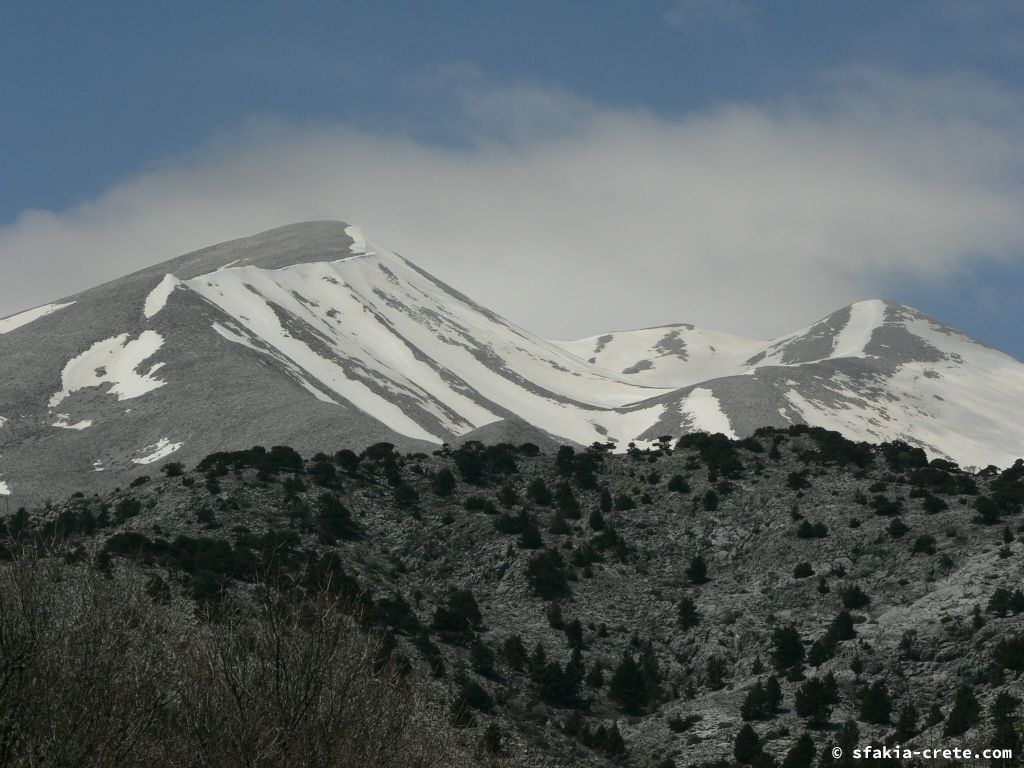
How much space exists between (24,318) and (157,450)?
7237cm

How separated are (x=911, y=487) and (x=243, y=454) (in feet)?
116

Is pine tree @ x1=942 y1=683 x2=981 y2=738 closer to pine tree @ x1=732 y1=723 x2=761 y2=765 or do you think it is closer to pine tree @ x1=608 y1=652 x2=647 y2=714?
pine tree @ x1=732 y1=723 x2=761 y2=765

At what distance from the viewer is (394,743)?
93.8ft

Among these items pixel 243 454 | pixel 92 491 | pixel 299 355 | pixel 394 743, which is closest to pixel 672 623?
pixel 243 454

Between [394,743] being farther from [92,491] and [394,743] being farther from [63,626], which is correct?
[92,491]

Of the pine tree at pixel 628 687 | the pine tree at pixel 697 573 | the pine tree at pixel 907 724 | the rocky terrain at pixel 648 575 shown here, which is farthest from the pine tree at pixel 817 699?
the pine tree at pixel 697 573

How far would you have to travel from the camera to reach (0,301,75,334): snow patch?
18525 centimetres

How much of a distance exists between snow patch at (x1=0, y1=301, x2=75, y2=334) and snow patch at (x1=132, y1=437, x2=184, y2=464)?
59226 millimetres

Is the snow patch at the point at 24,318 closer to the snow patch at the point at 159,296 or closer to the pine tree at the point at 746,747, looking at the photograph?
the snow patch at the point at 159,296

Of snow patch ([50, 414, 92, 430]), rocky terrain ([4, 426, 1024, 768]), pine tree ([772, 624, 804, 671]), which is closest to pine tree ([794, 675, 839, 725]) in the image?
rocky terrain ([4, 426, 1024, 768])

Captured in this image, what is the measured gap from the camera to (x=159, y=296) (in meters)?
176

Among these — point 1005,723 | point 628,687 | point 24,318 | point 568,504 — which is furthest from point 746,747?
point 24,318

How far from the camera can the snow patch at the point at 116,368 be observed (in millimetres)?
148250

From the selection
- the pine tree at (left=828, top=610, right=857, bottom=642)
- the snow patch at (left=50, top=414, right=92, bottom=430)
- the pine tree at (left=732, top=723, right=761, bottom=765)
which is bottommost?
the pine tree at (left=732, top=723, right=761, bottom=765)
